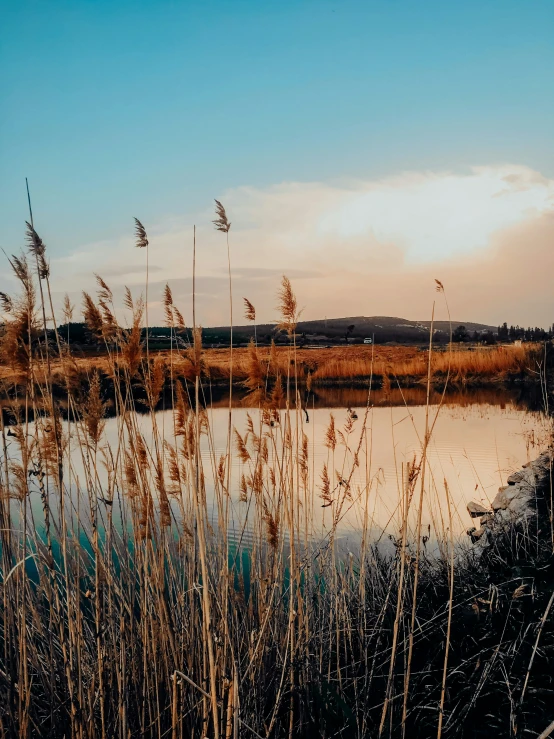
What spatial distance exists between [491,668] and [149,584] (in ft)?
5.63

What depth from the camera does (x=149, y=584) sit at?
2.77 meters


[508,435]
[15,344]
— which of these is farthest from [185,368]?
[508,435]

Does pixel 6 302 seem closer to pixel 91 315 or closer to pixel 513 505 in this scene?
pixel 91 315

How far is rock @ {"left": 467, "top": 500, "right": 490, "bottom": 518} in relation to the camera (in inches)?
264

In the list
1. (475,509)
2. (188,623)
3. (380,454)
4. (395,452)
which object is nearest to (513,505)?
(475,509)

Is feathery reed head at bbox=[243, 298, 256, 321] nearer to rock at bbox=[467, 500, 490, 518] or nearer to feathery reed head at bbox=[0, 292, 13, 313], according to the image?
feathery reed head at bbox=[0, 292, 13, 313]

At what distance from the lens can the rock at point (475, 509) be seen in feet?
22.0

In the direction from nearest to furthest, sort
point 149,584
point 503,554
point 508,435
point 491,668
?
1. point 149,584
2. point 491,668
3. point 503,554
4. point 508,435

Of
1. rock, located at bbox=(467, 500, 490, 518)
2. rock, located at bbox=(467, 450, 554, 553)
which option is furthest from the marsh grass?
rock, located at bbox=(467, 500, 490, 518)

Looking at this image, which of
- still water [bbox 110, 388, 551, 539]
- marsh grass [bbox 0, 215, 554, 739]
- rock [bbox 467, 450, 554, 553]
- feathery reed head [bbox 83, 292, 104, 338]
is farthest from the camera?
rock [bbox 467, 450, 554, 553]

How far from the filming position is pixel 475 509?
6801 millimetres

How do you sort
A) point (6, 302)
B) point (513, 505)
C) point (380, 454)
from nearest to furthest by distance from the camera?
point (6, 302), point (513, 505), point (380, 454)

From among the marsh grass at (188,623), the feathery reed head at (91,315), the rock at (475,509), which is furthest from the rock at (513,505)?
the feathery reed head at (91,315)

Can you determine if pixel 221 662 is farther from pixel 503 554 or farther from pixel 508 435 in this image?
pixel 508 435
